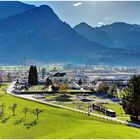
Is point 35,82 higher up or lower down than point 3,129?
higher up

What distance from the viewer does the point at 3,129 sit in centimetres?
4334

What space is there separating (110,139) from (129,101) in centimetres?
2305

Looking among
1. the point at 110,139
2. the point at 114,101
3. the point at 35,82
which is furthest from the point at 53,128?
the point at 35,82

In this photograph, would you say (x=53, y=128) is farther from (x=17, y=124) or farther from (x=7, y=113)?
(x=7, y=113)

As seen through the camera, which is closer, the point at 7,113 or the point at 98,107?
the point at 7,113

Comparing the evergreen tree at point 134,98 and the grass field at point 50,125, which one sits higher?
the evergreen tree at point 134,98

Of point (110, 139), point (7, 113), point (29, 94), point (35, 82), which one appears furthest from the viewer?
point (35, 82)

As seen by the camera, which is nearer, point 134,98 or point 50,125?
point 50,125

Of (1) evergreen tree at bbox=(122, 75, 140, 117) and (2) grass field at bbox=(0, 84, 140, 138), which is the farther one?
(1) evergreen tree at bbox=(122, 75, 140, 117)

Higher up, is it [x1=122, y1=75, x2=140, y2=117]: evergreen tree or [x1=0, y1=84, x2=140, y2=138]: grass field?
[x1=122, y1=75, x2=140, y2=117]: evergreen tree

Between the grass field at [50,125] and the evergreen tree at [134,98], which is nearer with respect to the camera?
the grass field at [50,125]

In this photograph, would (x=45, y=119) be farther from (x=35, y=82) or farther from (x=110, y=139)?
(x=35, y=82)

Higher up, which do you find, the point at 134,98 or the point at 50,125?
the point at 134,98

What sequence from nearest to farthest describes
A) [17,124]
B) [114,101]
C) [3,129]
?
1. [3,129]
2. [17,124]
3. [114,101]
